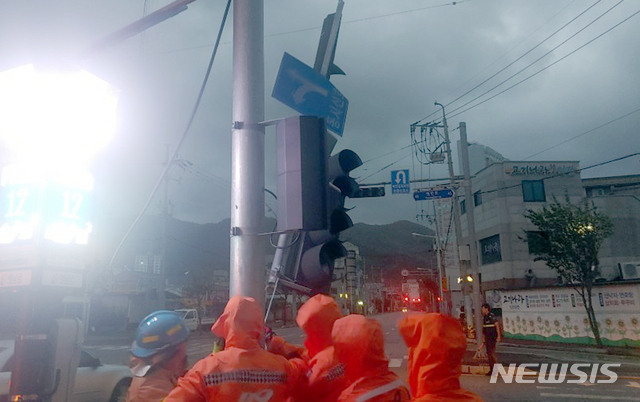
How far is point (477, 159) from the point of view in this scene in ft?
140

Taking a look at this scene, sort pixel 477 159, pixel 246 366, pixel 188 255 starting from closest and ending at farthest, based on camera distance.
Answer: pixel 246 366
pixel 477 159
pixel 188 255

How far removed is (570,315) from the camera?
22312 mm

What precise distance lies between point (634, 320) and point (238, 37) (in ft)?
66.0

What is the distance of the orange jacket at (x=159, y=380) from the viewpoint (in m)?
3.05

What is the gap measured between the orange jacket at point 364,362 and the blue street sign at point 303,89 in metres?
2.46

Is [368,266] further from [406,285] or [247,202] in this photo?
[247,202]

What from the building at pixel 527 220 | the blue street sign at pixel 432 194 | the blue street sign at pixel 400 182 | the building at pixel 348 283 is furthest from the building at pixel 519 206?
the blue street sign at pixel 400 182

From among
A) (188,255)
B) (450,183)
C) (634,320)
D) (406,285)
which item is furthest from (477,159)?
(188,255)

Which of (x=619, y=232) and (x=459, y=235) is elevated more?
(x=619, y=232)

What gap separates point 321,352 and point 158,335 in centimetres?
106

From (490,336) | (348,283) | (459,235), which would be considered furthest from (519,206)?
(490,336)

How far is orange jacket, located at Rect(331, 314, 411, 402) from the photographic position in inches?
117

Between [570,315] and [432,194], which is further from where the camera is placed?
[570,315]

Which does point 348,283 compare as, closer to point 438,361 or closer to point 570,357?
point 570,357
